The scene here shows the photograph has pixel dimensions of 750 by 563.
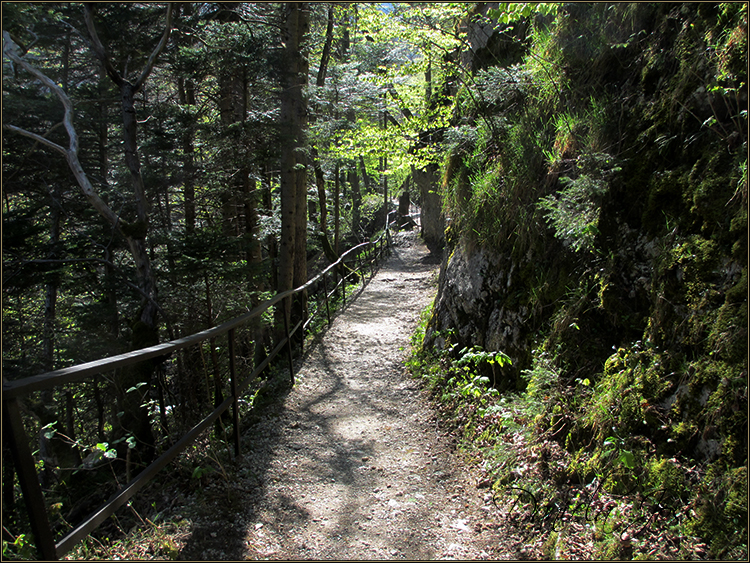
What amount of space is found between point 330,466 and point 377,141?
7425mm

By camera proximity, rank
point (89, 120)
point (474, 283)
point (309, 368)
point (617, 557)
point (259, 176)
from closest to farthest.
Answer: point (617, 557), point (474, 283), point (309, 368), point (89, 120), point (259, 176)

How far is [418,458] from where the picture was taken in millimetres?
4332

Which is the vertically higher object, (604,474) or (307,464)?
(604,474)

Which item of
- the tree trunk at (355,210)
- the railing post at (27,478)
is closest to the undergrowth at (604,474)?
the railing post at (27,478)

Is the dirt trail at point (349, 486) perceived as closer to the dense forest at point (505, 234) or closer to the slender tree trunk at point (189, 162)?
the dense forest at point (505, 234)

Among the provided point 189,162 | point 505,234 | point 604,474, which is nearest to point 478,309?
point 505,234

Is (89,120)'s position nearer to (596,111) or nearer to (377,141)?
(377,141)

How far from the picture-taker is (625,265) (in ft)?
12.2

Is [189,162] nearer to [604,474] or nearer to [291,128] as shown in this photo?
[291,128]

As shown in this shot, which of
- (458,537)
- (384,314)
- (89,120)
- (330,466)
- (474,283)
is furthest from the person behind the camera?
(384,314)

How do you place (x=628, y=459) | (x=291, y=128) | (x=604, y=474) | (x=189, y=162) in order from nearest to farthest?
1. (x=628, y=459)
2. (x=604, y=474)
3. (x=291, y=128)
4. (x=189, y=162)

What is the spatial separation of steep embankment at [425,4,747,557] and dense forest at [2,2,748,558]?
2 centimetres

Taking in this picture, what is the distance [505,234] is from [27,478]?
4.99 meters

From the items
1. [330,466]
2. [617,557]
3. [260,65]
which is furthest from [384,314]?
[617,557]
